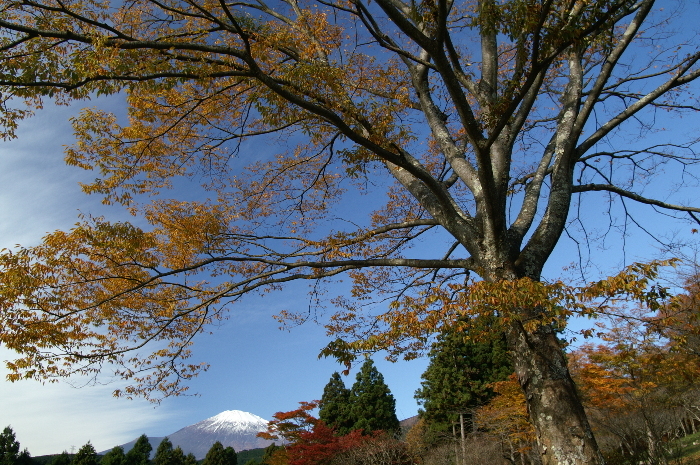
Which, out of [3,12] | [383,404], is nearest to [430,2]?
[3,12]

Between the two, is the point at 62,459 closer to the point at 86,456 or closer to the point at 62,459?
the point at 62,459

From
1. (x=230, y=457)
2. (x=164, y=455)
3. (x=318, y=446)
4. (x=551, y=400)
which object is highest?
(x=551, y=400)

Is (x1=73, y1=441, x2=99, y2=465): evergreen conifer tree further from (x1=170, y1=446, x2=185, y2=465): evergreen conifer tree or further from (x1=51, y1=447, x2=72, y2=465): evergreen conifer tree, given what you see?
(x1=170, y1=446, x2=185, y2=465): evergreen conifer tree

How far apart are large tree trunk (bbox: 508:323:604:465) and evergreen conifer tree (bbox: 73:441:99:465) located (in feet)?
106

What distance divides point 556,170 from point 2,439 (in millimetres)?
34647

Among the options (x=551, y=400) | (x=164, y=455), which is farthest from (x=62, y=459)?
(x=551, y=400)

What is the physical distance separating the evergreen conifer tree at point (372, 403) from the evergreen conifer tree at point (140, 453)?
54.1ft

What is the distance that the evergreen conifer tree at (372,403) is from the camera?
23906mm

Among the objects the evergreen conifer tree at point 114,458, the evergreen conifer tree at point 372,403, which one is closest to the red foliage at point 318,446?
the evergreen conifer tree at point 372,403

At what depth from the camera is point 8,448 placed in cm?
2553

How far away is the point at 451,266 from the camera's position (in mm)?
4609

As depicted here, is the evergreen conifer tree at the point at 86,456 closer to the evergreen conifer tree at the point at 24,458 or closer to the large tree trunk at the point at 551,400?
the evergreen conifer tree at the point at 24,458

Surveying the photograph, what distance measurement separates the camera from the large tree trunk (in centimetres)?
316

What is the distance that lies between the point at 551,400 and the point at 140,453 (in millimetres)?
34817
